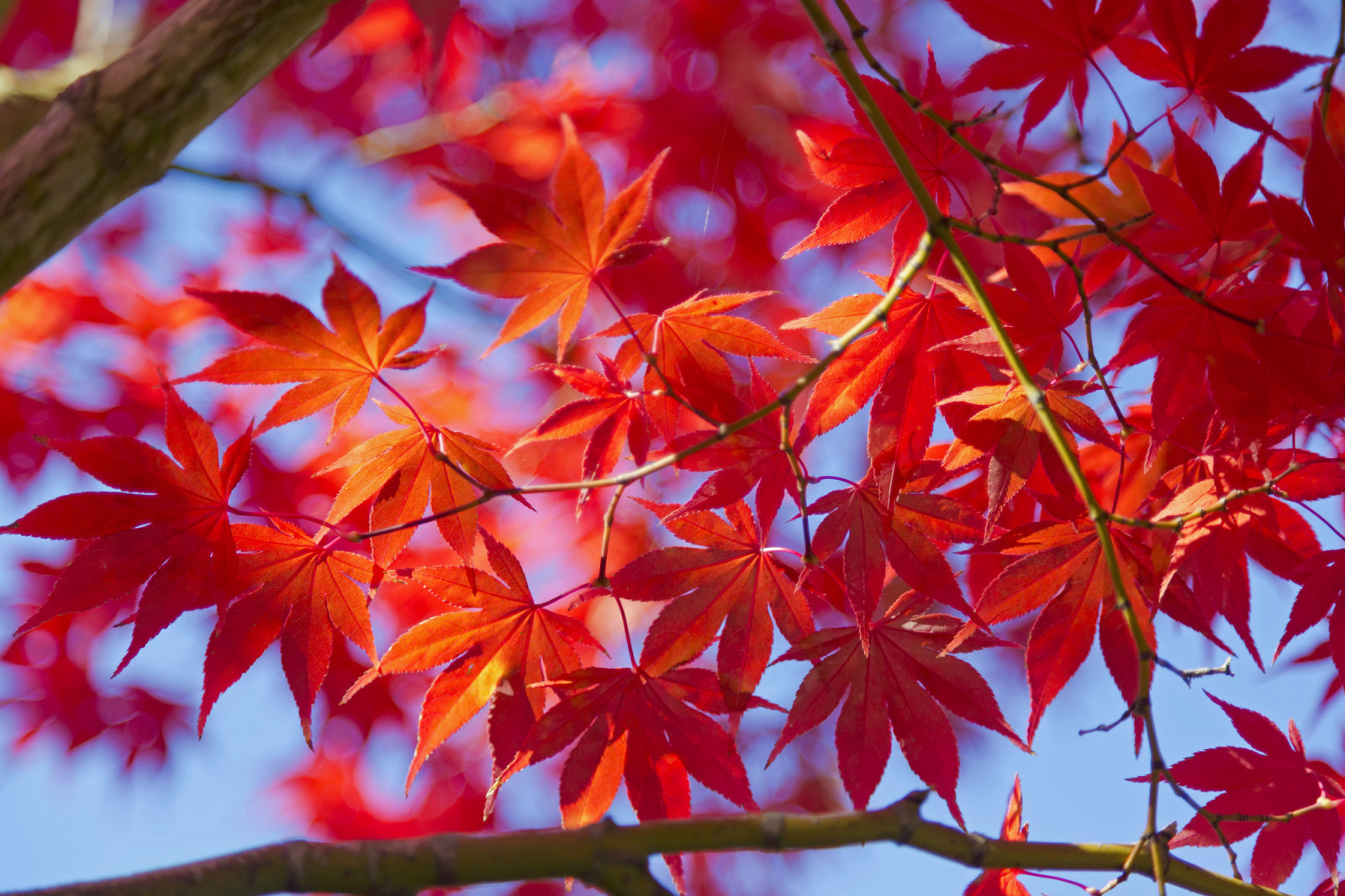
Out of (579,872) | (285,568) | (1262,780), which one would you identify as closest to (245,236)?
(285,568)

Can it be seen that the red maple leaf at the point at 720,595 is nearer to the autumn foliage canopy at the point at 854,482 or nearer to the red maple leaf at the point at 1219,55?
the autumn foliage canopy at the point at 854,482

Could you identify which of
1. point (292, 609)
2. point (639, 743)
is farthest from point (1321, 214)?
point (292, 609)

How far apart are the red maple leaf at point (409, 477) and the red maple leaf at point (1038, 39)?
1.96ft

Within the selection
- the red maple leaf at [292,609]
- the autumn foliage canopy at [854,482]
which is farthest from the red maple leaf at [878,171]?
the red maple leaf at [292,609]

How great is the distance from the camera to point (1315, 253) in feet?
2.53

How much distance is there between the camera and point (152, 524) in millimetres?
758

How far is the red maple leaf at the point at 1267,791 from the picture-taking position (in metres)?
0.86

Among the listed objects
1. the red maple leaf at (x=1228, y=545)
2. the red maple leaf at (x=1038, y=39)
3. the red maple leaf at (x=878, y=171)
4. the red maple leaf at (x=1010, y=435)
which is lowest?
the red maple leaf at (x=1228, y=545)

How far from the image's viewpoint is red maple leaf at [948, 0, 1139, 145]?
79 centimetres

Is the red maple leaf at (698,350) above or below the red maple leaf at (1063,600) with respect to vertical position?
above

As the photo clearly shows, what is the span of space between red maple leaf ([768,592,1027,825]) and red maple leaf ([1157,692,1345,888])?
1.00 feet

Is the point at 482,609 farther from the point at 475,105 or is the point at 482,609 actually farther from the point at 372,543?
the point at 475,105

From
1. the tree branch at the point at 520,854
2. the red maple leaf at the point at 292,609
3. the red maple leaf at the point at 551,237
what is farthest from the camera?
the red maple leaf at the point at 292,609

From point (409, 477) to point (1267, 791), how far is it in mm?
979
